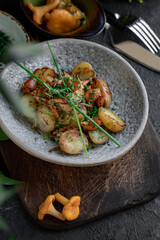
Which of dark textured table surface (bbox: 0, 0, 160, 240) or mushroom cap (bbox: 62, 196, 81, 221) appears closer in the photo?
mushroom cap (bbox: 62, 196, 81, 221)

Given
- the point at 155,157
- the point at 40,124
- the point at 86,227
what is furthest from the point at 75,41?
the point at 86,227

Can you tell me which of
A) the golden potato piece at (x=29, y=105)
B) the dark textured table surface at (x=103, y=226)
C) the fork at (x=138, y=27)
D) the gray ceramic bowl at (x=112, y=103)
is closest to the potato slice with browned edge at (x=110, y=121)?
the gray ceramic bowl at (x=112, y=103)

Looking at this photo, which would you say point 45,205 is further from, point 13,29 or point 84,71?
point 13,29

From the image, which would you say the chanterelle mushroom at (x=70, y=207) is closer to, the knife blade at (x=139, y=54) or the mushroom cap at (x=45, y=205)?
the mushroom cap at (x=45, y=205)

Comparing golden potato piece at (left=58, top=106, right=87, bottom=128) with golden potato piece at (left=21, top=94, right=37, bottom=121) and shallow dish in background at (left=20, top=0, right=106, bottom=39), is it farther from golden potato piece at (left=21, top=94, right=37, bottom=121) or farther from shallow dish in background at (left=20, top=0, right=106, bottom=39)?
shallow dish in background at (left=20, top=0, right=106, bottom=39)

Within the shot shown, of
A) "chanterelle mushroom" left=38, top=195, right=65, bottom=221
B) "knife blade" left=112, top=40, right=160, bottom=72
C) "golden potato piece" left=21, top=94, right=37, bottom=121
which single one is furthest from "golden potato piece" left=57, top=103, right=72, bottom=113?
"knife blade" left=112, top=40, right=160, bottom=72

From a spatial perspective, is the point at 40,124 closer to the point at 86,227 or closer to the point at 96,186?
the point at 96,186
